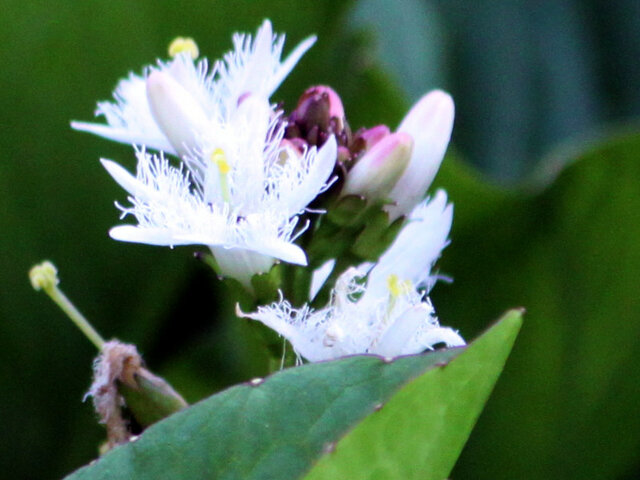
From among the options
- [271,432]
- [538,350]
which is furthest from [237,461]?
[538,350]

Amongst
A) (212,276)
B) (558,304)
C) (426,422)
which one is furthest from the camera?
(212,276)

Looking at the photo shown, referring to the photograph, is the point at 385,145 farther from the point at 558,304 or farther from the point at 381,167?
the point at 558,304

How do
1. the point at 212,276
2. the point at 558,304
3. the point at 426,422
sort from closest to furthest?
the point at 426,422, the point at 558,304, the point at 212,276

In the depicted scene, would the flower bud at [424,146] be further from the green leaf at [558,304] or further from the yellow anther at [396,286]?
the green leaf at [558,304]

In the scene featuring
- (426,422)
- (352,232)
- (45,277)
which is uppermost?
(45,277)

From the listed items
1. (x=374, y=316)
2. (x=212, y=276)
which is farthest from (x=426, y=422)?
(x=212, y=276)

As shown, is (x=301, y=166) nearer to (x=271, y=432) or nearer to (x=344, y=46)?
(x=271, y=432)
